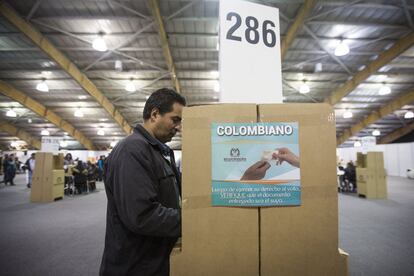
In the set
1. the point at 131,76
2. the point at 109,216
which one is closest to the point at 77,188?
the point at 131,76

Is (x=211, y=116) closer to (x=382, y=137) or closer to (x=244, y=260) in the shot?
(x=244, y=260)

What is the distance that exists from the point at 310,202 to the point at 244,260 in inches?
13.0

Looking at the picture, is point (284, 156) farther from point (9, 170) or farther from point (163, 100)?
point (9, 170)

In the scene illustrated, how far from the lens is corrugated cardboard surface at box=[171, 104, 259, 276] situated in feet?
2.86

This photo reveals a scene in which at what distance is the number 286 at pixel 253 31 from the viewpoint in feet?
4.43

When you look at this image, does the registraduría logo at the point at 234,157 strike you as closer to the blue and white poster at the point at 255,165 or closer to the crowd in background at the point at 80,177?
the blue and white poster at the point at 255,165

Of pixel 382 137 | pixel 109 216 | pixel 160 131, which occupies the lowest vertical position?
pixel 109 216

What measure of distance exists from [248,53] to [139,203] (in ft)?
3.32

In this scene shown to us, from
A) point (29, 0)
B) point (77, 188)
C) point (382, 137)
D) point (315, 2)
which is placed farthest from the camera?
point (382, 137)

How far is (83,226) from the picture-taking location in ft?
14.7

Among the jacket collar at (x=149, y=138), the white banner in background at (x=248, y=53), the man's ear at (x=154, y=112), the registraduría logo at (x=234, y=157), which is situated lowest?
the registraduría logo at (x=234, y=157)

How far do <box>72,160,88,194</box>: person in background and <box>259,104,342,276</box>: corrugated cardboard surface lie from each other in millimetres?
9039

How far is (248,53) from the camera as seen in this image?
54.1 inches

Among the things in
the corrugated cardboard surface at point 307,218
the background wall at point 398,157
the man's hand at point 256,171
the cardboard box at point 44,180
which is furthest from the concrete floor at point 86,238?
the background wall at point 398,157
